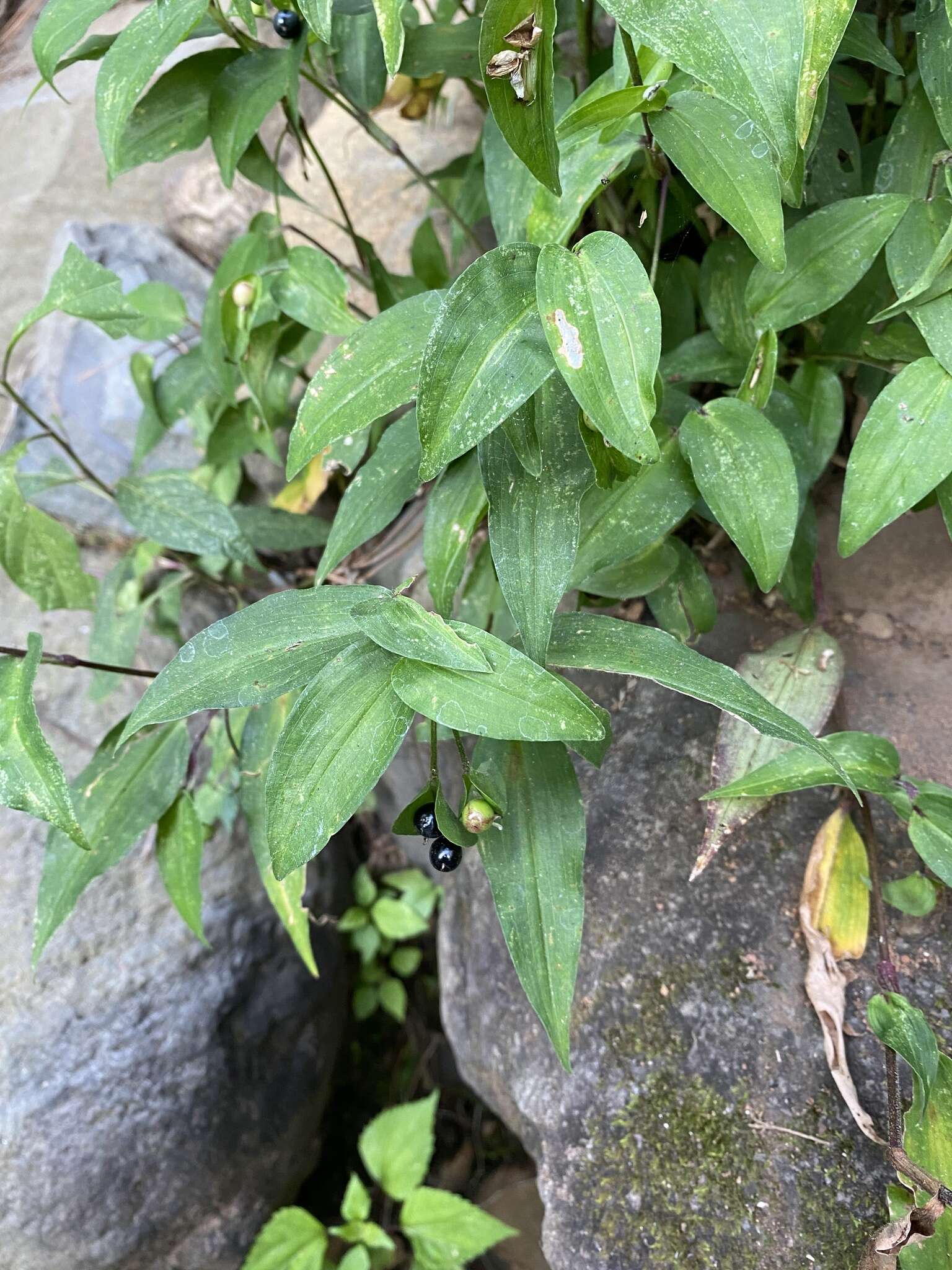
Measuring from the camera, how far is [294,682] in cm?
69

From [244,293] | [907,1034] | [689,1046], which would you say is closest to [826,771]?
[907,1034]

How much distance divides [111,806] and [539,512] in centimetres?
62

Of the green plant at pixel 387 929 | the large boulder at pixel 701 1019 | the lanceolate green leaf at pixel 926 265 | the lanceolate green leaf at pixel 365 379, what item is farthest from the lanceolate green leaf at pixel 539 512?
the green plant at pixel 387 929

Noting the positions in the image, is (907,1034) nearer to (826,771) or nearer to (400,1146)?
(826,771)

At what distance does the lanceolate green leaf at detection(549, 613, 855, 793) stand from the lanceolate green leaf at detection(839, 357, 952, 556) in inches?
8.5

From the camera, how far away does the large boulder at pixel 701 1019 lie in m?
0.81

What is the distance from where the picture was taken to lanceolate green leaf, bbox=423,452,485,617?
817 mm

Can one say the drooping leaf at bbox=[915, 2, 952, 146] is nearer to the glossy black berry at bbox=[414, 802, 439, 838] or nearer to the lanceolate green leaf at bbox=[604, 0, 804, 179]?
the lanceolate green leaf at bbox=[604, 0, 804, 179]

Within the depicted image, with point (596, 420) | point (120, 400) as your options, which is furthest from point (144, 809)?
point (120, 400)

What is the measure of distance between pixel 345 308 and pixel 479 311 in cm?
42

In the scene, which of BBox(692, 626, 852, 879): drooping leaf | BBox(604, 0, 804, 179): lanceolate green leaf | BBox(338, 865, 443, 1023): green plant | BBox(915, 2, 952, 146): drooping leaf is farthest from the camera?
BBox(338, 865, 443, 1023): green plant

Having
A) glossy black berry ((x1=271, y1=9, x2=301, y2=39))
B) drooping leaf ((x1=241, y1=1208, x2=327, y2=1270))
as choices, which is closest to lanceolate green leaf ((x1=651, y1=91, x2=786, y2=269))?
glossy black berry ((x1=271, y1=9, x2=301, y2=39))

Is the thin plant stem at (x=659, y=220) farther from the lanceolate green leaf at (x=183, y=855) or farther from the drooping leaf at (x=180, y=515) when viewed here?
the lanceolate green leaf at (x=183, y=855)

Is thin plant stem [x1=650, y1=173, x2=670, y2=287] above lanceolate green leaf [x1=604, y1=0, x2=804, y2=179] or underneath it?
underneath
